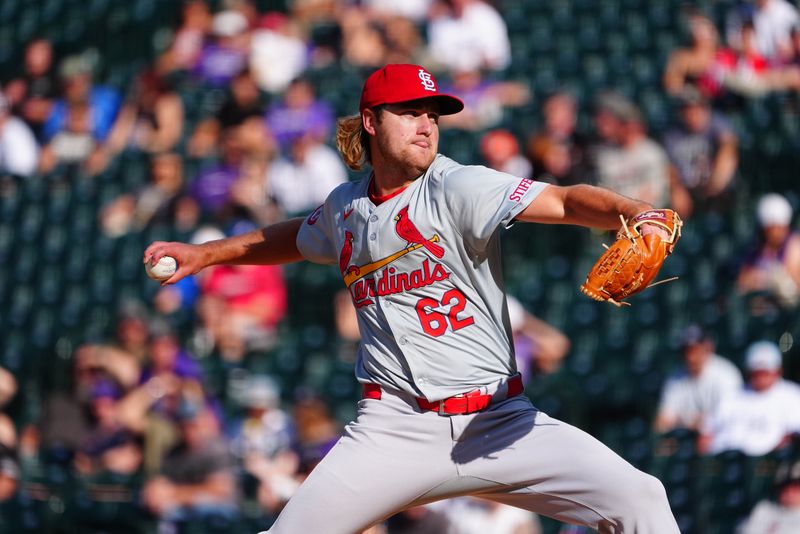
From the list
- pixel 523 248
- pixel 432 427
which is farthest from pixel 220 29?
pixel 432 427

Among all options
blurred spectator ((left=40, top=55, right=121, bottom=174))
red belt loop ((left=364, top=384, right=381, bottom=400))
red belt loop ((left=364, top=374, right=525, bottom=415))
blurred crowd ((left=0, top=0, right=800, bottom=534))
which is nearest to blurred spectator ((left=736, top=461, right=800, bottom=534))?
blurred crowd ((left=0, top=0, right=800, bottom=534))

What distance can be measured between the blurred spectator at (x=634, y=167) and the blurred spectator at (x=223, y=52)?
2.50 m

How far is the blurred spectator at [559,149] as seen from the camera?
686cm

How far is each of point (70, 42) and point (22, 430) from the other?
3.12m

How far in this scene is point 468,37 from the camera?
7.67 m

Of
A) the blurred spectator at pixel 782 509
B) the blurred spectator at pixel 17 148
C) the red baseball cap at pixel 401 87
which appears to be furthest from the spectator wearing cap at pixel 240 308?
the red baseball cap at pixel 401 87

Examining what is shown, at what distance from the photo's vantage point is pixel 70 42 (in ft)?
27.4

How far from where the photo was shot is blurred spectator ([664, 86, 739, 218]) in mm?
6887

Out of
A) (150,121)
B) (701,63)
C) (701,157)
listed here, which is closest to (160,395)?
(150,121)

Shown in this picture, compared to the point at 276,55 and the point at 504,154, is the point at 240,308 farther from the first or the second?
the point at 276,55

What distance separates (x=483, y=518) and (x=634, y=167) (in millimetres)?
2381

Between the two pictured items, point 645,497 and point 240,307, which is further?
point 240,307

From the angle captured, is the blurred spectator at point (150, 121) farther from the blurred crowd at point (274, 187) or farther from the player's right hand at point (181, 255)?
the player's right hand at point (181, 255)

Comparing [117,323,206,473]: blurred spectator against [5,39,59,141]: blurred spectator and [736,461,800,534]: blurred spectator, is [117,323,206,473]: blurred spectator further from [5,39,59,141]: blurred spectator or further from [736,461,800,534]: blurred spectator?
[736,461,800,534]: blurred spectator
